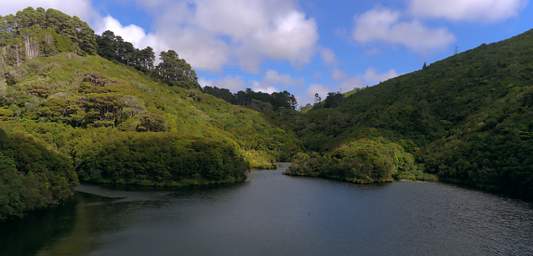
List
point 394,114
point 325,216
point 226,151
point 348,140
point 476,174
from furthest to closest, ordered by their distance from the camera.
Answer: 1. point 394,114
2. point 348,140
3. point 226,151
4. point 476,174
5. point 325,216

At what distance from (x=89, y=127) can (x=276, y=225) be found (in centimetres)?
7621

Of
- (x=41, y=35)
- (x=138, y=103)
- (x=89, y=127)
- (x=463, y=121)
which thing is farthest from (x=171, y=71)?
(x=463, y=121)

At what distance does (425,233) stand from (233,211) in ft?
100

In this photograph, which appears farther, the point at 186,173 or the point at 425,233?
the point at 186,173

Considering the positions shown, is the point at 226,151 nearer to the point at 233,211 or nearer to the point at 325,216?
the point at 233,211

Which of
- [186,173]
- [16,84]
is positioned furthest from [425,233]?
[16,84]

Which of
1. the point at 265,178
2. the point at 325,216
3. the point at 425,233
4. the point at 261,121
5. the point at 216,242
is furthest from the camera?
the point at 261,121

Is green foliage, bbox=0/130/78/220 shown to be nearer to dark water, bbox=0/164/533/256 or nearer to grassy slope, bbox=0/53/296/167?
dark water, bbox=0/164/533/256

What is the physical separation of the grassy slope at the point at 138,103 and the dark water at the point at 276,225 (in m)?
36.6

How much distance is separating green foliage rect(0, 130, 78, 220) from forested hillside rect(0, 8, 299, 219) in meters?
0.18

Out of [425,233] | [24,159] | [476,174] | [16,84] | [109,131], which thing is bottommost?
[425,233]

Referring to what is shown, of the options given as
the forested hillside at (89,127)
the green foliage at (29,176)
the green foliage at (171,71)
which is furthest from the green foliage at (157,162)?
the green foliage at (171,71)

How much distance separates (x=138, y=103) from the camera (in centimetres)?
12269

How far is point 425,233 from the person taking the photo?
2286 inches
